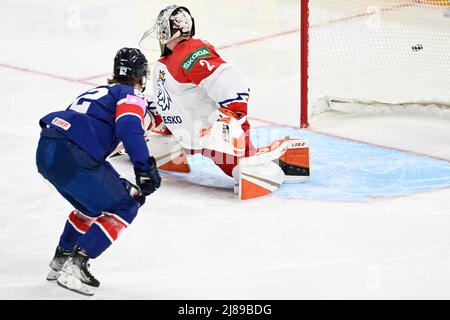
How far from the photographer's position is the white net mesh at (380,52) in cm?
716

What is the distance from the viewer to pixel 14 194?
529cm

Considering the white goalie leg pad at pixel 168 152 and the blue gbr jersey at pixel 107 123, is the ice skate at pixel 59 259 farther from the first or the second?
the white goalie leg pad at pixel 168 152

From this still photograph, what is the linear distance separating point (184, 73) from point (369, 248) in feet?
4.68

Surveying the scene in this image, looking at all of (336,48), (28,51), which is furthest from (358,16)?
(28,51)

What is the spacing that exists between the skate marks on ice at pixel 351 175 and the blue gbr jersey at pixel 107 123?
1.49 meters

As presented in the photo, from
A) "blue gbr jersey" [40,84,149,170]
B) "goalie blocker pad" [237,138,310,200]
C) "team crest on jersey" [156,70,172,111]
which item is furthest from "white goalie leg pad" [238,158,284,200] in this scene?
"blue gbr jersey" [40,84,149,170]

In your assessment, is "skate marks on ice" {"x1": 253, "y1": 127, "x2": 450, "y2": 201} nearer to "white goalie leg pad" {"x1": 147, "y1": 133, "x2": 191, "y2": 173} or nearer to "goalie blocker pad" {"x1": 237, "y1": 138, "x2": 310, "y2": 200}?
"goalie blocker pad" {"x1": 237, "y1": 138, "x2": 310, "y2": 200}

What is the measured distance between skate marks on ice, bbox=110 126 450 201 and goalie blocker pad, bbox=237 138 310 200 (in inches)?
2.3

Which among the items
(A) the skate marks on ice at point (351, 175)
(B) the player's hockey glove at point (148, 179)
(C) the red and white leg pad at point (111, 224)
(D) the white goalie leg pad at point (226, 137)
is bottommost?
(A) the skate marks on ice at point (351, 175)

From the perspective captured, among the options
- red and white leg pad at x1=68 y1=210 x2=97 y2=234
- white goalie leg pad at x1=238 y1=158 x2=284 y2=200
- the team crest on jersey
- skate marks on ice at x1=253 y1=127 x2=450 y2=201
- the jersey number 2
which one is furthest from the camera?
the team crest on jersey

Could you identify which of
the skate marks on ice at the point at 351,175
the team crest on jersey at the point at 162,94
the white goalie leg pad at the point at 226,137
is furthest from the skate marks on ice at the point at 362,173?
the team crest on jersey at the point at 162,94

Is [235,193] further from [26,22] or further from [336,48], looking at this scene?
[26,22]

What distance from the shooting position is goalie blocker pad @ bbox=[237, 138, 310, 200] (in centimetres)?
516
